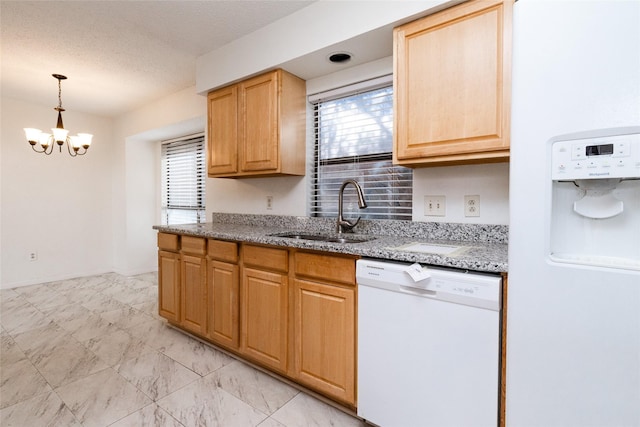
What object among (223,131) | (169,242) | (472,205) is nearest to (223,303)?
(169,242)

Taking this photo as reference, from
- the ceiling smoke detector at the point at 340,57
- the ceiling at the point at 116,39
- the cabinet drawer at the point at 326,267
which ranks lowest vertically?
the cabinet drawer at the point at 326,267

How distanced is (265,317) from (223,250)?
22.5 inches

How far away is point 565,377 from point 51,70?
4.46 metres

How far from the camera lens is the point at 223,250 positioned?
2.22 metres

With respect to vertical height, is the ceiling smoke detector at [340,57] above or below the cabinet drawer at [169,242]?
above

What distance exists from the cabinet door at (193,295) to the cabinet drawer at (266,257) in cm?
53

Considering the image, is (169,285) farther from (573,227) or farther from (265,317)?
(573,227)

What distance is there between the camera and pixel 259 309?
6.57 ft

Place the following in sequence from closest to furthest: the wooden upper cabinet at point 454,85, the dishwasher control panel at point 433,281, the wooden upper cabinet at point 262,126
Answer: the dishwasher control panel at point 433,281, the wooden upper cabinet at point 454,85, the wooden upper cabinet at point 262,126

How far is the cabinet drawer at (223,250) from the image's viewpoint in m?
2.15

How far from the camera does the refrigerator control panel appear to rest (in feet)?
2.96

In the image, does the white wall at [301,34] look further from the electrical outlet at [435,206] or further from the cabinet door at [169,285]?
the cabinet door at [169,285]

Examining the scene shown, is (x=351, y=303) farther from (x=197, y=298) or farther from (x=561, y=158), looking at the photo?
(x=197, y=298)

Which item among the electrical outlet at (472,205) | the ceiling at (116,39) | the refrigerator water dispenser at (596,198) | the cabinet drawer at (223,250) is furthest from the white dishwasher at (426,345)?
the ceiling at (116,39)
